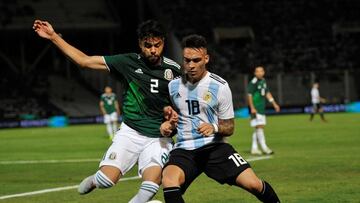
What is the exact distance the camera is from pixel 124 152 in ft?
31.5

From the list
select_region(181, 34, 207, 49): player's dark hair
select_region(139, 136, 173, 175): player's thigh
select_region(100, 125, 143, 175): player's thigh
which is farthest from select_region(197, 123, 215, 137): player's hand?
select_region(100, 125, 143, 175): player's thigh

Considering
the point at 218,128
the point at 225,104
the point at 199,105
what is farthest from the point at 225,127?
the point at 199,105

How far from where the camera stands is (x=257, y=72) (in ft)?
70.9

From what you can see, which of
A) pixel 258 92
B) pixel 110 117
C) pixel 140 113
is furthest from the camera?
pixel 110 117

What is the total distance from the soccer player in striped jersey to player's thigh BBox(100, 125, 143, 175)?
0.66 metres

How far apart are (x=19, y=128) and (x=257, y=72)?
2846 centimetres

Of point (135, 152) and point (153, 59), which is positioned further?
point (135, 152)

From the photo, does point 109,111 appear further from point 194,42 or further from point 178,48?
point 194,42

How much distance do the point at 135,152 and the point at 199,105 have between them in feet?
4.11

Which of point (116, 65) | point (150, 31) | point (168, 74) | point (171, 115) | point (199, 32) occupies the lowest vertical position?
point (171, 115)

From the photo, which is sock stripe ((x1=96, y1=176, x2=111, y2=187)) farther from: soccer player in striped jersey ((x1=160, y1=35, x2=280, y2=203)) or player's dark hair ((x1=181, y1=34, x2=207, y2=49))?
player's dark hair ((x1=181, y1=34, x2=207, y2=49))

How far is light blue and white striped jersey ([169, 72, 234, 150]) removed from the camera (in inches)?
351

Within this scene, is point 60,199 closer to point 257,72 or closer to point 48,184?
point 48,184

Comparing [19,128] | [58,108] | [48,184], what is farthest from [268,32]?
[48,184]
